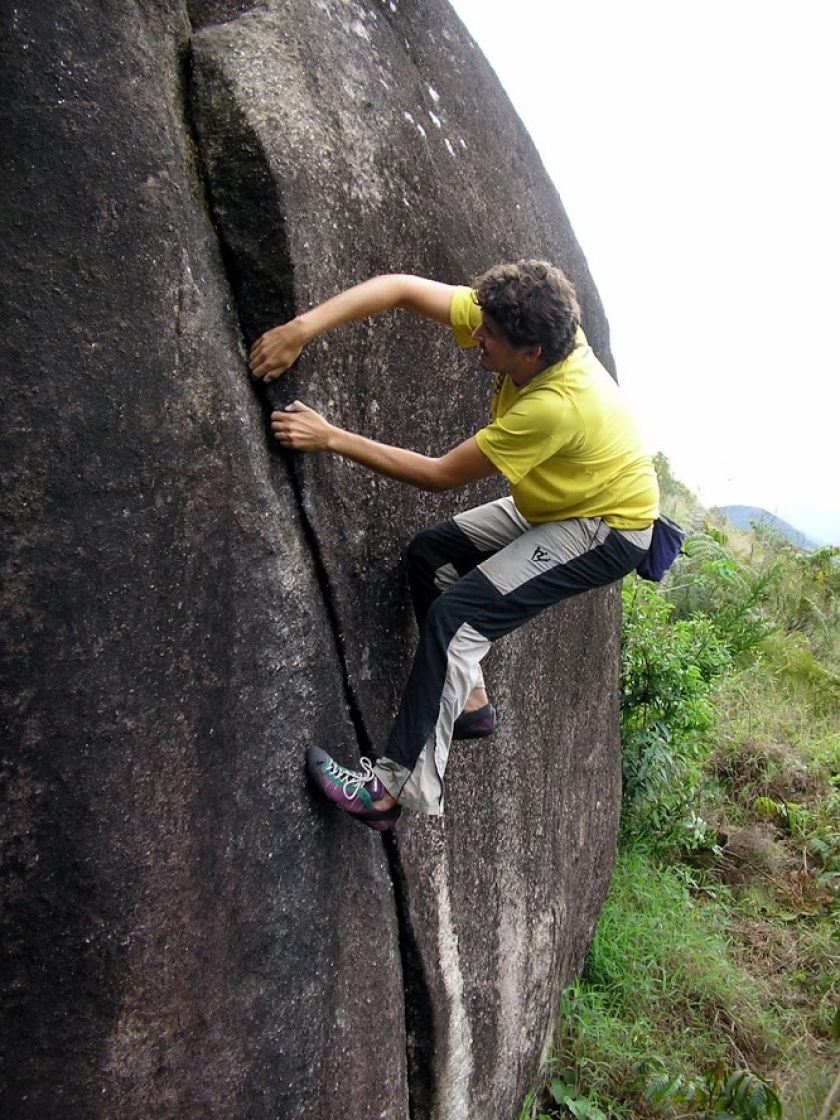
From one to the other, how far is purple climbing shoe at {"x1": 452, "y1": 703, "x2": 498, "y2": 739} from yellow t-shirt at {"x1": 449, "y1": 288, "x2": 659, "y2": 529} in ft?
2.29

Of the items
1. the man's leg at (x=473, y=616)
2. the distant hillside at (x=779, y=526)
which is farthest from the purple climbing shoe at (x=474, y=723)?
the distant hillside at (x=779, y=526)

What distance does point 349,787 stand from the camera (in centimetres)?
294

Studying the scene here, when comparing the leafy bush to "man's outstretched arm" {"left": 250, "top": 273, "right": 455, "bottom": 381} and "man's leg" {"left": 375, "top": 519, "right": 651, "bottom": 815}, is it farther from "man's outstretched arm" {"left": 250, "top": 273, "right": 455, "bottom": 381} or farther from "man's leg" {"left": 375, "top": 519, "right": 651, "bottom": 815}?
"man's outstretched arm" {"left": 250, "top": 273, "right": 455, "bottom": 381}

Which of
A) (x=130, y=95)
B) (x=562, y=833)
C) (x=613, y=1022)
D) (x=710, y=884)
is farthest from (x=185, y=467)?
(x=710, y=884)

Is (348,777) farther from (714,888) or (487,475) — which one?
(714,888)

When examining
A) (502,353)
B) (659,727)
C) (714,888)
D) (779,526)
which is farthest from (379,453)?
(779,526)

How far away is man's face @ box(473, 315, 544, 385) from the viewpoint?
3.13m

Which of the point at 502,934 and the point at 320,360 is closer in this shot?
the point at 320,360

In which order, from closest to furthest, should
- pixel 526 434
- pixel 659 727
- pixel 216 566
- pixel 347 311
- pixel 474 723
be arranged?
pixel 216 566 → pixel 347 311 → pixel 526 434 → pixel 474 723 → pixel 659 727

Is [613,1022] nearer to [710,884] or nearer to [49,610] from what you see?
[710,884]

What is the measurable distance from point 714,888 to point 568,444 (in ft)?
13.7

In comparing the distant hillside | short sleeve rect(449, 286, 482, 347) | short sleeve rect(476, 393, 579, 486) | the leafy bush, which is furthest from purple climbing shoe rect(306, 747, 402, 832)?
the distant hillside

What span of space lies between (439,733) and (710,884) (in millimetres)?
4062

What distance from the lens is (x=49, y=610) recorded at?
2.29 m
